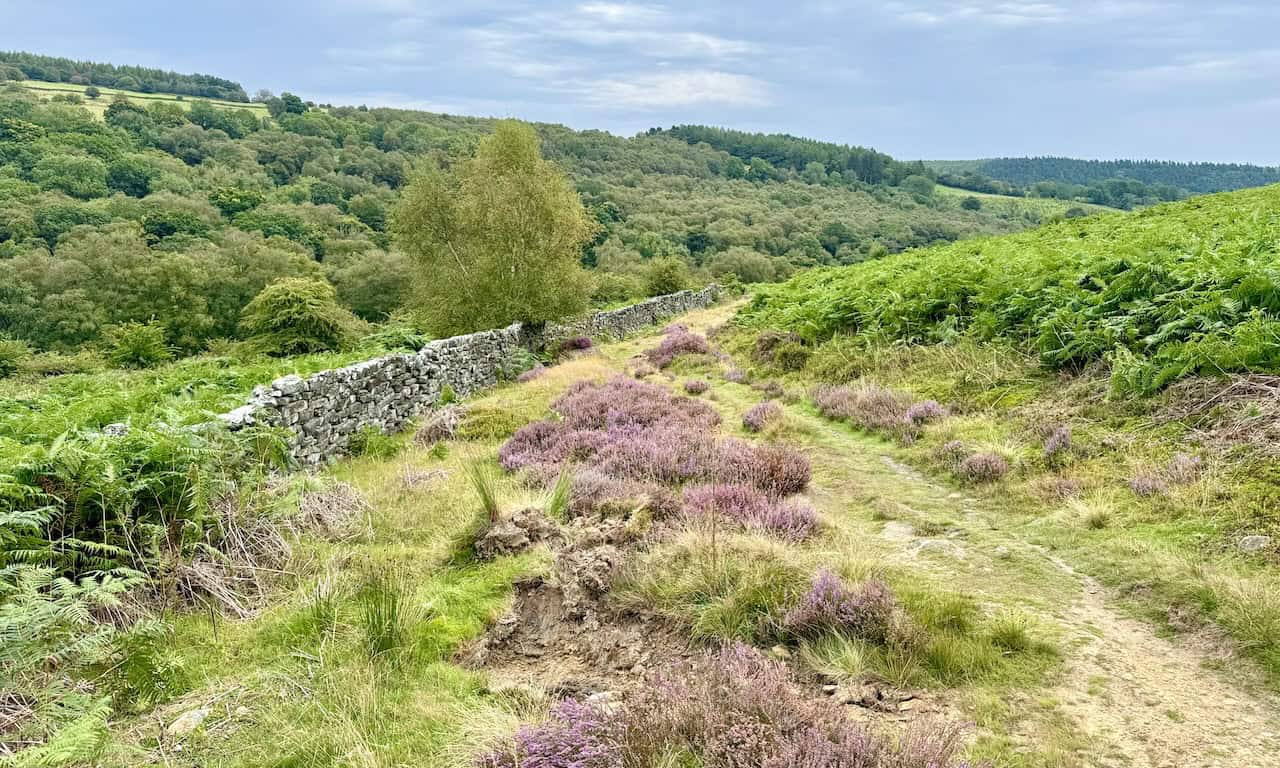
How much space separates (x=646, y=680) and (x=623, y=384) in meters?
9.91

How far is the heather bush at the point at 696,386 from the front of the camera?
14180mm

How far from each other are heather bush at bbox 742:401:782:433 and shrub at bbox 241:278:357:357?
1745 centimetres

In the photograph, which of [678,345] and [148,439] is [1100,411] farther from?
[678,345]

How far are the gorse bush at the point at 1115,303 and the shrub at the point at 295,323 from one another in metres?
17.3

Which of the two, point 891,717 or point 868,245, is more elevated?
point 868,245

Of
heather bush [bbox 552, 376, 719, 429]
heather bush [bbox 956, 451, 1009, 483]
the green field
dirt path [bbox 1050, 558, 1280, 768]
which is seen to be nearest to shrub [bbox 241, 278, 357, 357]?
heather bush [bbox 552, 376, 719, 429]

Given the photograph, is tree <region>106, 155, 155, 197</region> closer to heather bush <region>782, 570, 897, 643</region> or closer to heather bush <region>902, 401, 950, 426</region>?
heather bush <region>902, 401, 950, 426</region>

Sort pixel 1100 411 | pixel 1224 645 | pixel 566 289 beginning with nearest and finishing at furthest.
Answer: pixel 1224 645
pixel 1100 411
pixel 566 289

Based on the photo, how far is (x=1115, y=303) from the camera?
9.42m

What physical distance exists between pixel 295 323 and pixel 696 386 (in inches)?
666

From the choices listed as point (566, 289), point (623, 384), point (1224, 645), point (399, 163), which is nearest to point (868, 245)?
point (399, 163)

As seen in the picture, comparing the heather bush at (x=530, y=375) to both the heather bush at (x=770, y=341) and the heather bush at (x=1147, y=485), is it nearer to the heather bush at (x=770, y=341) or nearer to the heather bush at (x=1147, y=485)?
the heather bush at (x=770, y=341)

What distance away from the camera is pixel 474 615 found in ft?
17.0

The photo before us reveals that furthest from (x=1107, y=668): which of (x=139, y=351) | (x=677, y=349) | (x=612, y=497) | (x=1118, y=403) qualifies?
(x=139, y=351)
